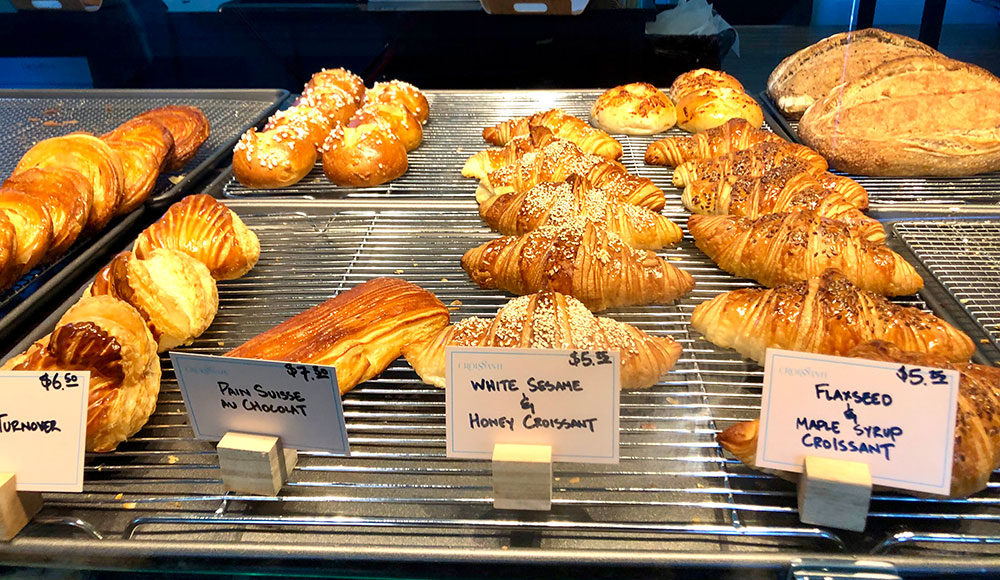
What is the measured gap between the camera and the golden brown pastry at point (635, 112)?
318cm

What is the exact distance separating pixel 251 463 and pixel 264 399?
13 centimetres

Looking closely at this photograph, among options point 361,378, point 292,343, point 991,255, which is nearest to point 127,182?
point 292,343

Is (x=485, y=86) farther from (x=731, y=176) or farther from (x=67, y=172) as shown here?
(x=67, y=172)

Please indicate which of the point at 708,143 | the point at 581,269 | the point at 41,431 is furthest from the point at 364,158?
the point at 41,431

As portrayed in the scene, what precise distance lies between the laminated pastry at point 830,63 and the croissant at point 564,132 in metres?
0.91

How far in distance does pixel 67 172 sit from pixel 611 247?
1824mm

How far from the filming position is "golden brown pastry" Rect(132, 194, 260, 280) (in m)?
2.12

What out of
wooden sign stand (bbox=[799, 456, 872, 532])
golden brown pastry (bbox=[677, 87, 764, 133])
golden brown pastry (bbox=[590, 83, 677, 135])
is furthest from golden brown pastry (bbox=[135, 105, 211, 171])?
wooden sign stand (bbox=[799, 456, 872, 532])

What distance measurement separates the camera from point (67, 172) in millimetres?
2301

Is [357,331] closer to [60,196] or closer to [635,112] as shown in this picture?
[60,196]

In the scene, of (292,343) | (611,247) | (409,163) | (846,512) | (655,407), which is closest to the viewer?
(846,512)

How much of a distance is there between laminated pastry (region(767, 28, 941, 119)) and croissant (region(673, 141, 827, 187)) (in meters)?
0.56

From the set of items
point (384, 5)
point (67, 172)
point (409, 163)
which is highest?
point (384, 5)

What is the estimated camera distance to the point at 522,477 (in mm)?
1282
